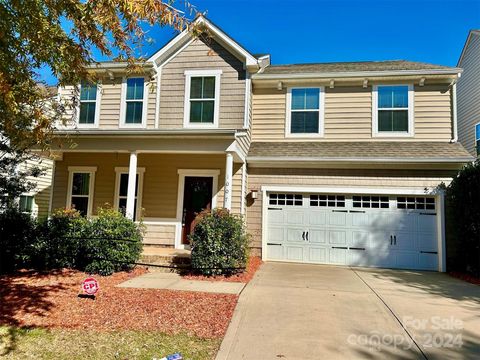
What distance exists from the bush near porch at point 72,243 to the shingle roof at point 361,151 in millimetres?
4439

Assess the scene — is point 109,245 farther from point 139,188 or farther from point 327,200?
point 327,200

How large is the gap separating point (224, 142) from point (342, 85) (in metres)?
4.89

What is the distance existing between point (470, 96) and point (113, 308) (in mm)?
16374

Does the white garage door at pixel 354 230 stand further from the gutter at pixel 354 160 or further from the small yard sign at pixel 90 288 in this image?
the small yard sign at pixel 90 288

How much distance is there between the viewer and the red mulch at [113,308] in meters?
5.11

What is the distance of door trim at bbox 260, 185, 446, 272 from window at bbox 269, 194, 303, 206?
0.61 feet

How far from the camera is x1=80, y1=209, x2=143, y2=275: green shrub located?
27.7 feet

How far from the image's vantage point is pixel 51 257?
8.84m

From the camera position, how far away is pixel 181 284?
7.67 m

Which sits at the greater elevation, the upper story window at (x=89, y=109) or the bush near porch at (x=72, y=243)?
the upper story window at (x=89, y=109)

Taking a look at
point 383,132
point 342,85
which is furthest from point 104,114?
point 383,132

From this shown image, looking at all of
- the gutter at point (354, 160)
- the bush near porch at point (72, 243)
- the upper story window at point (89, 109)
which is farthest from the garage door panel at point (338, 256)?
the upper story window at point (89, 109)

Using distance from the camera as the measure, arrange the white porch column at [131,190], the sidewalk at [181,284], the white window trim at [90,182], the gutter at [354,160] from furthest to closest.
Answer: the white window trim at [90,182], the gutter at [354,160], the white porch column at [131,190], the sidewalk at [181,284]

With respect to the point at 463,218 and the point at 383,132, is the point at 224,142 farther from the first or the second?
the point at 463,218
